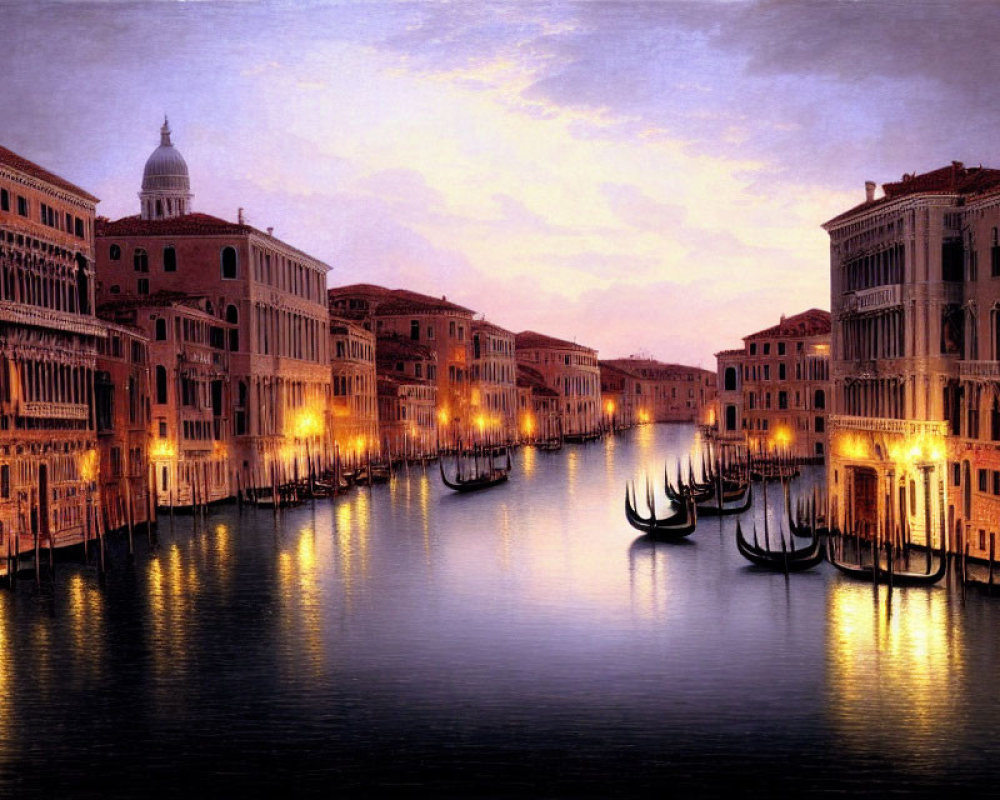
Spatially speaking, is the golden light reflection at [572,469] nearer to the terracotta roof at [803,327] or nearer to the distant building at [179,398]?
the terracotta roof at [803,327]

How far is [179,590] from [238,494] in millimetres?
8575

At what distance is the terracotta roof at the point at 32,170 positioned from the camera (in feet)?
58.1

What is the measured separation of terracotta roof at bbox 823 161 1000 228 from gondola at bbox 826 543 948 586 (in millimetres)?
4336

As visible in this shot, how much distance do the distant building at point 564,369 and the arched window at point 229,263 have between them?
1447 inches

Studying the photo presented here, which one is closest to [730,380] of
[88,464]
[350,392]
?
[350,392]

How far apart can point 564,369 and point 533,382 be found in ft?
14.1

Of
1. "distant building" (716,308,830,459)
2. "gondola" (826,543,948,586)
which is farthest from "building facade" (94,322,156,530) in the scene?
"distant building" (716,308,830,459)

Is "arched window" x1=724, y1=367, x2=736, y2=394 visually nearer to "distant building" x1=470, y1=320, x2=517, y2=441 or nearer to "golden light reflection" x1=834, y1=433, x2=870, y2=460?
"distant building" x1=470, y1=320, x2=517, y2=441

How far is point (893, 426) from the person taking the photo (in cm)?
1769

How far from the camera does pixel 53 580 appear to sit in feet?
52.4

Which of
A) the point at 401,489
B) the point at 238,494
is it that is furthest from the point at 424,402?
the point at 238,494

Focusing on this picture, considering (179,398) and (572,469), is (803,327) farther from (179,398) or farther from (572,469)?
(179,398)

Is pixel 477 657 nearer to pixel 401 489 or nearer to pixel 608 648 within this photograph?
pixel 608 648

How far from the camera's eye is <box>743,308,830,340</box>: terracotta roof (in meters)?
38.5
